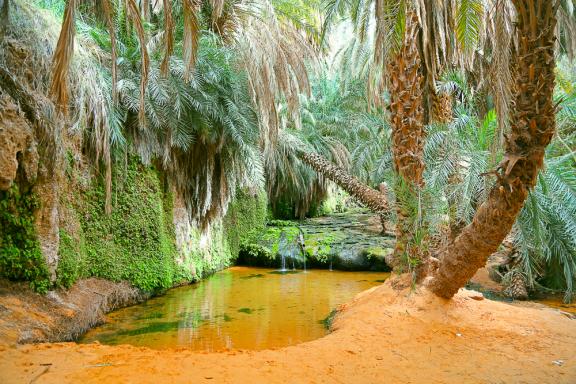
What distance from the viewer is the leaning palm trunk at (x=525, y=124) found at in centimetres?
317

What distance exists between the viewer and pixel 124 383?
2982mm

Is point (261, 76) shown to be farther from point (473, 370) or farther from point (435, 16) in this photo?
point (473, 370)

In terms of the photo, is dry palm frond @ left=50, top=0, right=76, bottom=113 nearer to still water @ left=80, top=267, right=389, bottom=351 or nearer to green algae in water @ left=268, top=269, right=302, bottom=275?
still water @ left=80, top=267, right=389, bottom=351

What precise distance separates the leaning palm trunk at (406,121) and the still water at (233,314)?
1.81m

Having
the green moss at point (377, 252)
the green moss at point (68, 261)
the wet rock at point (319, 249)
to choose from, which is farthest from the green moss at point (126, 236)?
the green moss at point (377, 252)

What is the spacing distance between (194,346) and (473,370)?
293 centimetres

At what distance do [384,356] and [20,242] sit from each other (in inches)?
163

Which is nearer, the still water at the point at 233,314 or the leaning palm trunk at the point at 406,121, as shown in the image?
the still water at the point at 233,314

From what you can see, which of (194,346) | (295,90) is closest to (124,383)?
(194,346)

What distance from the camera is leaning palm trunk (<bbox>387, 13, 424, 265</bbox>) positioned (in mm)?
5688

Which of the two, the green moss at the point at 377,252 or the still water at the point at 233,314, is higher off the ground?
the green moss at the point at 377,252

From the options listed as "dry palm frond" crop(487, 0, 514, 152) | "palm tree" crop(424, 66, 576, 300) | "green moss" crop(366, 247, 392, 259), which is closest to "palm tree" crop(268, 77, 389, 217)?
"green moss" crop(366, 247, 392, 259)

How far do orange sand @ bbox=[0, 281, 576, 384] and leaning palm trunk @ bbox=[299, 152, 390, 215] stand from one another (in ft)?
21.6

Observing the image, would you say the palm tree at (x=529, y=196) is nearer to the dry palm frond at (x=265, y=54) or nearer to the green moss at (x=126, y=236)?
the dry palm frond at (x=265, y=54)
